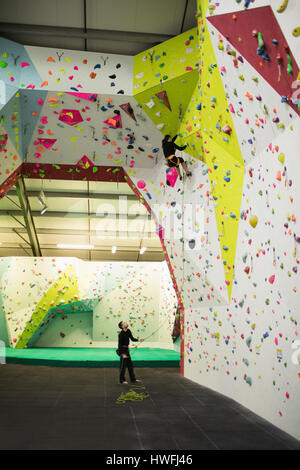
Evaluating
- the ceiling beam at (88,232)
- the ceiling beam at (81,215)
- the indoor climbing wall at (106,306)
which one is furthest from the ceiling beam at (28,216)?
the indoor climbing wall at (106,306)

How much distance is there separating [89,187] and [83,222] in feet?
5.04

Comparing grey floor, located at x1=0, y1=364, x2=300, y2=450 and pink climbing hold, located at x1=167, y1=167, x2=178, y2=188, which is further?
pink climbing hold, located at x1=167, y1=167, x2=178, y2=188

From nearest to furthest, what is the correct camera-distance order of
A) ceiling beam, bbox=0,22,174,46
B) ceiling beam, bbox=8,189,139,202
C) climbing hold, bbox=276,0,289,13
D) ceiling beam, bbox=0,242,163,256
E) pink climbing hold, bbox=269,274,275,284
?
climbing hold, bbox=276,0,289,13 → pink climbing hold, bbox=269,274,275,284 → ceiling beam, bbox=0,22,174,46 → ceiling beam, bbox=8,189,139,202 → ceiling beam, bbox=0,242,163,256

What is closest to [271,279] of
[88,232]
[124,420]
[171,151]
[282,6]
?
[124,420]

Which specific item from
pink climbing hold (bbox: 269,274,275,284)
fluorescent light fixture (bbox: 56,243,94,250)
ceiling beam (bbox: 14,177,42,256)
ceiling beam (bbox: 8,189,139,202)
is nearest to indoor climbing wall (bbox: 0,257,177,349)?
fluorescent light fixture (bbox: 56,243,94,250)

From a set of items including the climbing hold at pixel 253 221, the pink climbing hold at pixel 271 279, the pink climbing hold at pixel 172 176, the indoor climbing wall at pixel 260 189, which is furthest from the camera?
the pink climbing hold at pixel 172 176

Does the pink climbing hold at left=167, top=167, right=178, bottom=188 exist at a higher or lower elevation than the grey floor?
higher

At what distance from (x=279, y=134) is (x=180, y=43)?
116 inches

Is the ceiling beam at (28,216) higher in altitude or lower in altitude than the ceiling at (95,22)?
lower

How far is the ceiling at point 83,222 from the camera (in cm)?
934

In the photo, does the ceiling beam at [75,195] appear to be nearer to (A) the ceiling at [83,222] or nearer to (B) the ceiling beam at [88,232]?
(A) the ceiling at [83,222]

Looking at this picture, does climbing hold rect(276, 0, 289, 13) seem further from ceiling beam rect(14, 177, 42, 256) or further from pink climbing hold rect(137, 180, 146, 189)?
ceiling beam rect(14, 177, 42, 256)

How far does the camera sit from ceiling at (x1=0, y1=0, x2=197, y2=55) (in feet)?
16.4
